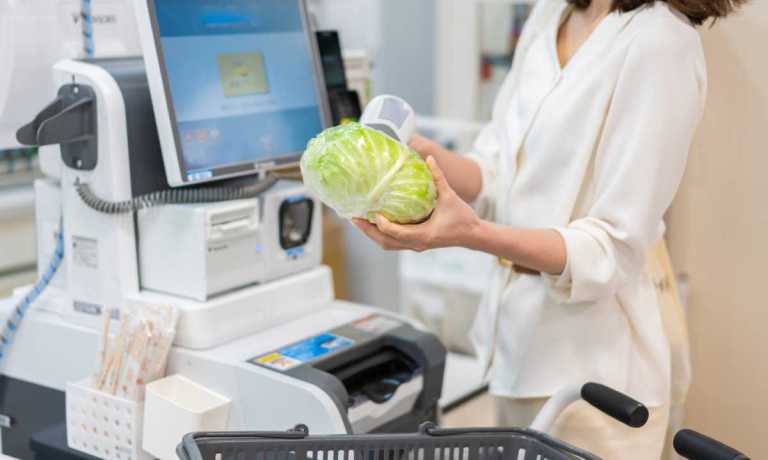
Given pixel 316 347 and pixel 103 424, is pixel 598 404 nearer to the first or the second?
pixel 316 347

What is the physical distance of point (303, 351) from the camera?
5.41ft

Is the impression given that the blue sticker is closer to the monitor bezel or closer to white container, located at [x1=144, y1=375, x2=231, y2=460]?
white container, located at [x1=144, y1=375, x2=231, y2=460]

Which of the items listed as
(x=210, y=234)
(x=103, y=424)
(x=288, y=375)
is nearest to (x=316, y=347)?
(x=288, y=375)

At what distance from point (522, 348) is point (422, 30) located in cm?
240

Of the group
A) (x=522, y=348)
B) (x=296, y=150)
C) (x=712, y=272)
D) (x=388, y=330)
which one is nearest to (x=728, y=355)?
(x=712, y=272)

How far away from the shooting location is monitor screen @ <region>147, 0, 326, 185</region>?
1581 millimetres

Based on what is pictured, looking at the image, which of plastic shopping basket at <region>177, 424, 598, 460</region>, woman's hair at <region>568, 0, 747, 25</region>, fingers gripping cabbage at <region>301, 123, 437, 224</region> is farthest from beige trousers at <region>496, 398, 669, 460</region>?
woman's hair at <region>568, 0, 747, 25</region>

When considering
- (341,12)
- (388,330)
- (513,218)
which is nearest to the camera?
(513,218)

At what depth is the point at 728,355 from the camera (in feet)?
7.11

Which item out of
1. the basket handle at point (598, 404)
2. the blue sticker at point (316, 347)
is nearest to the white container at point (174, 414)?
the blue sticker at point (316, 347)

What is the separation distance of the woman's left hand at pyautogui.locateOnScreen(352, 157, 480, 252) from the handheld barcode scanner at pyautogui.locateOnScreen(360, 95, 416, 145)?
0.14 metres

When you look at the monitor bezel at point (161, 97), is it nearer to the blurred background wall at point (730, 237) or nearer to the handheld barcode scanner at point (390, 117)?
the handheld barcode scanner at point (390, 117)

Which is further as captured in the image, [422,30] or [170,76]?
[422,30]

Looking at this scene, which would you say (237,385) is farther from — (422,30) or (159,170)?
(422,30)
